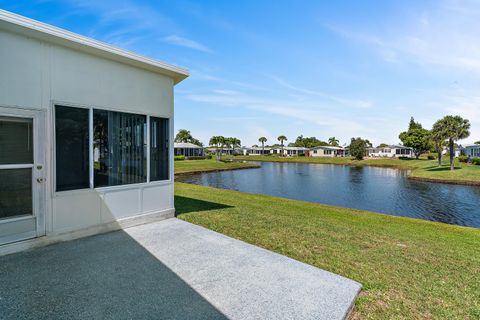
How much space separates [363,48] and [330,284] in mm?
12228

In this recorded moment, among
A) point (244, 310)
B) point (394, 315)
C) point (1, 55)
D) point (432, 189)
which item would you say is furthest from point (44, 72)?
point (432, 189)

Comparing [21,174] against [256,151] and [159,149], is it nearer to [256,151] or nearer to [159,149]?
[159,149]

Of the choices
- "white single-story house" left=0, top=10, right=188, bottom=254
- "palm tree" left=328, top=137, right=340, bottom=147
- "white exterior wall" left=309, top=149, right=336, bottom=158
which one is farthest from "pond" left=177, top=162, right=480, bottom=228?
"palm tree" left=328, top=137, right=340, bottom=147

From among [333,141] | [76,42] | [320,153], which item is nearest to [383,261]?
[76,42]

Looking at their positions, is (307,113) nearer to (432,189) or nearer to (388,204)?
(432,189)

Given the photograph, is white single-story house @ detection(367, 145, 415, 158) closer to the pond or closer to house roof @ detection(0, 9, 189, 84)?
the pond

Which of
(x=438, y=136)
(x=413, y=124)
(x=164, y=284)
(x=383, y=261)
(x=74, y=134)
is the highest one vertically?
(x=413, y=124)

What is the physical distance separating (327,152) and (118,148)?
60781mm

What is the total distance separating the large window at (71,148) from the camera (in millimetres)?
3650

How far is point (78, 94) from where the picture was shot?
380 centimetres

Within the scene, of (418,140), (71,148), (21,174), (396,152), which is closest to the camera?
(21,174)

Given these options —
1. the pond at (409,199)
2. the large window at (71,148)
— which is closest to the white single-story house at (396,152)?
the pond at (409,199)

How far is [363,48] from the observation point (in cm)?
1145

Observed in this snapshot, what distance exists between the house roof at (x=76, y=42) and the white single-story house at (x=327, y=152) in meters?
59.5
